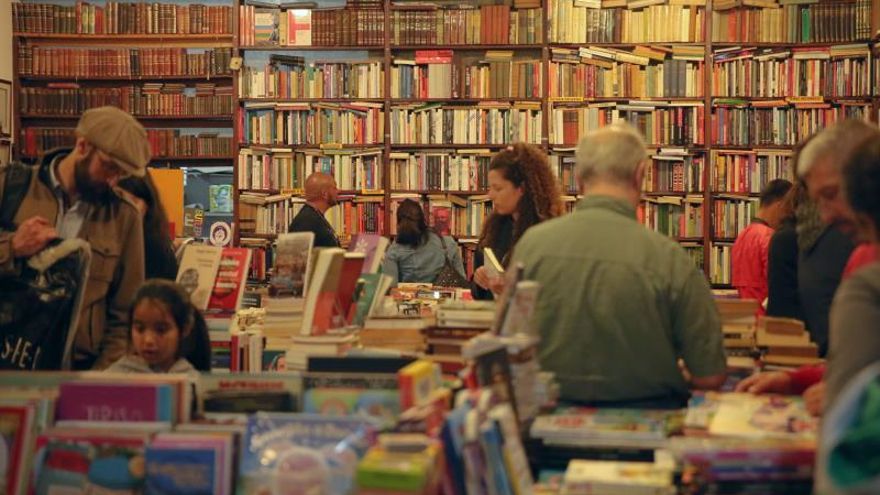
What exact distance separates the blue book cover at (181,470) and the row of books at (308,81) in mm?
7199

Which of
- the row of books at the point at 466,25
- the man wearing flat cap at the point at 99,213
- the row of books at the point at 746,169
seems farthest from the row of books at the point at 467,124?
the man wearing flat cap at the point at 99,213

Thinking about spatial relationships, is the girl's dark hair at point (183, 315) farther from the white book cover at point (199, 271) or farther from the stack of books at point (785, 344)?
the stack of books at point (785, 344)

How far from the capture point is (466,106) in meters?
9.42

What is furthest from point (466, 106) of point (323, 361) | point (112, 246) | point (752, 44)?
point (323, 361)

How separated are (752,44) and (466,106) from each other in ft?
7.18

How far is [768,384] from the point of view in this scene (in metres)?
3.25

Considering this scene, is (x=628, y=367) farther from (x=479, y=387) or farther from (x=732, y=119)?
(x=732, y=119)

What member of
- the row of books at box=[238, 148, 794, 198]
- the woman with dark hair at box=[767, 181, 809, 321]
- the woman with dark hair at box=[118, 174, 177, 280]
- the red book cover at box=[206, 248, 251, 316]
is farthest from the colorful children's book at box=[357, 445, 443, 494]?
the row of books at box=[238, 148, 794, 198]

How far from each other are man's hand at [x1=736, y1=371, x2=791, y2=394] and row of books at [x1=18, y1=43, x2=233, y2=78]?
7.40 meters

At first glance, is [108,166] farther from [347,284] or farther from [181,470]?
[181,470]

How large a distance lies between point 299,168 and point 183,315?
19.9 feet

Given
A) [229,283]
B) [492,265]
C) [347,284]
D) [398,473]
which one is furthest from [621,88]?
[398,473]

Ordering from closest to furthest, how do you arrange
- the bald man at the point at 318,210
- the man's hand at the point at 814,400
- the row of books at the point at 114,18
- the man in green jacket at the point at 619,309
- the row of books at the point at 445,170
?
the man's hand at the point at 814,400 → the man in green jacket at the point at 619,309 → the bald man at the point at 318,210 → the row of books at the point at 445,170 → the row of books at the point at 114,18

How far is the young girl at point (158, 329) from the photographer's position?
344 cm
